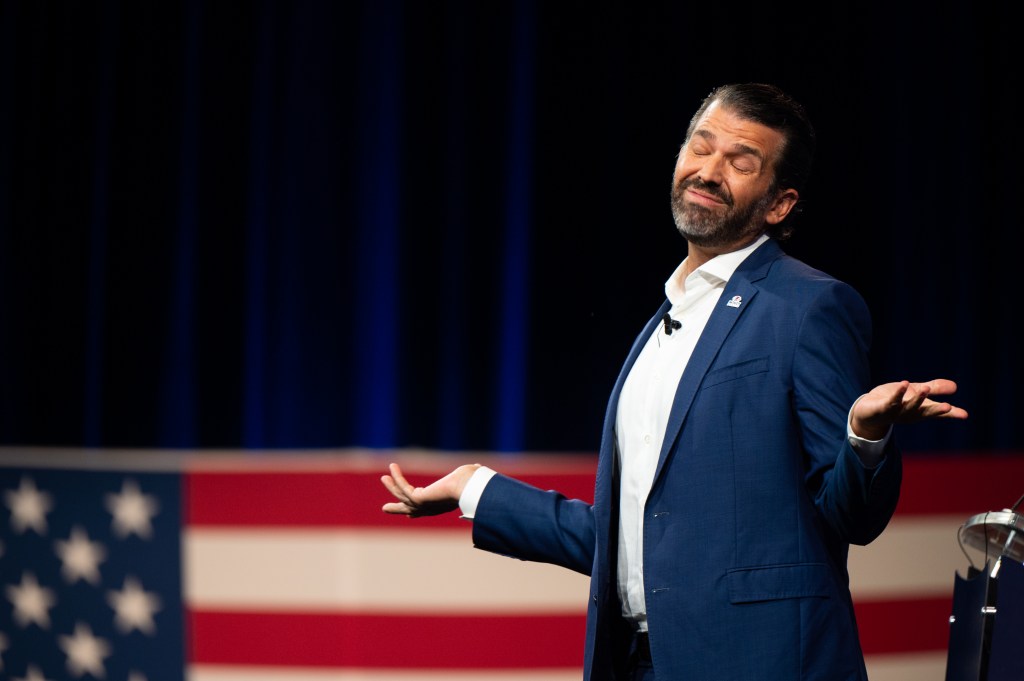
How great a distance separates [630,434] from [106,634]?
74.6 inches

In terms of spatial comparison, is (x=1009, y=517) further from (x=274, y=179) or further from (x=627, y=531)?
(x=274, y=179)

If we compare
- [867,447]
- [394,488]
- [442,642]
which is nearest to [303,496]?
[442,642]

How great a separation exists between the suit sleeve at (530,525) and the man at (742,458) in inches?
1.7

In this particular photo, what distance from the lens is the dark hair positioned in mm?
1600

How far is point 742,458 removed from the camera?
1378 mm

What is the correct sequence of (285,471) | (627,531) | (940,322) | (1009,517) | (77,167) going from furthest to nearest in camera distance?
(940,322)
(77,167)
(285,471)
(627,531)
(1009,517)

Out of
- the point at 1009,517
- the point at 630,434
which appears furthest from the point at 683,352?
the point at 1009,517

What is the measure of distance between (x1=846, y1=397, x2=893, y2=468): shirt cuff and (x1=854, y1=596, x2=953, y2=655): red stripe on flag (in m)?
1.71

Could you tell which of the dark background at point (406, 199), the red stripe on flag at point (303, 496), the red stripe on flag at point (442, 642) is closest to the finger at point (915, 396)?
the red stripe on flag at point (303, 496)

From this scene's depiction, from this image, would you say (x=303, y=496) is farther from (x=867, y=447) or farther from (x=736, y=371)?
(x=867, y=447)

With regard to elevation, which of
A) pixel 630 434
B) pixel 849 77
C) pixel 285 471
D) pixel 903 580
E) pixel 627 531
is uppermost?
pixel 849 77

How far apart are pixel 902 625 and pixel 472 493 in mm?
1639

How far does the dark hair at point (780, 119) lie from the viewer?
63.0 inches

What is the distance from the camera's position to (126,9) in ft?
13.3
